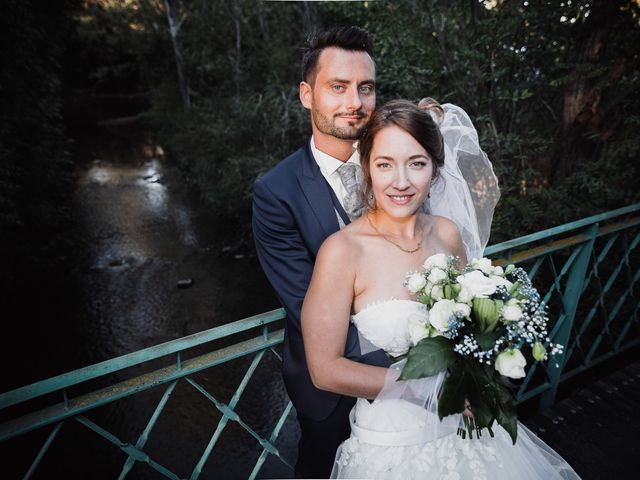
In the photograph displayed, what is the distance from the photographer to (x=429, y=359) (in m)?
1.33

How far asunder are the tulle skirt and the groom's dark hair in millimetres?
1611

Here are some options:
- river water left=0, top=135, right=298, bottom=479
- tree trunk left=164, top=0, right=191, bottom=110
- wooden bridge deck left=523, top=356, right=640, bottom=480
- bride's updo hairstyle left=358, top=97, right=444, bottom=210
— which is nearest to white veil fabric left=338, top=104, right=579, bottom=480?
bride's updo hairstyle left=358, top=97, right=444, bottom=210

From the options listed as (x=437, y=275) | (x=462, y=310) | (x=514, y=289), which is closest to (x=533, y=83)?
(x=514, y=289)

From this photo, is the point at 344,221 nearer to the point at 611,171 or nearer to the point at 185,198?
the point at 611,171

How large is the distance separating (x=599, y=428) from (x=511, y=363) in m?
2.05

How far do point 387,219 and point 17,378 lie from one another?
17.4 feet

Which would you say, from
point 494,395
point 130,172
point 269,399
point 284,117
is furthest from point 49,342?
point 130,172

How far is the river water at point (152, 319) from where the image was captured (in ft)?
12.8

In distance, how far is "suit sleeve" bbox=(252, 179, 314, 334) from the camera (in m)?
1.72

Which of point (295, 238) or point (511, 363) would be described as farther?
point (295, 238)

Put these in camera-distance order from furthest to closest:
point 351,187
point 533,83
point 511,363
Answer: point 533,83 → point 351,187 → point 511,363

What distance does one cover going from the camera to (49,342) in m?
5.72

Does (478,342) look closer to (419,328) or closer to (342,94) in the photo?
(419,328)

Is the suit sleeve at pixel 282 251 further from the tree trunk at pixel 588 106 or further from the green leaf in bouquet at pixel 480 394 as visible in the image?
the tree trunk at pixel 588 106
